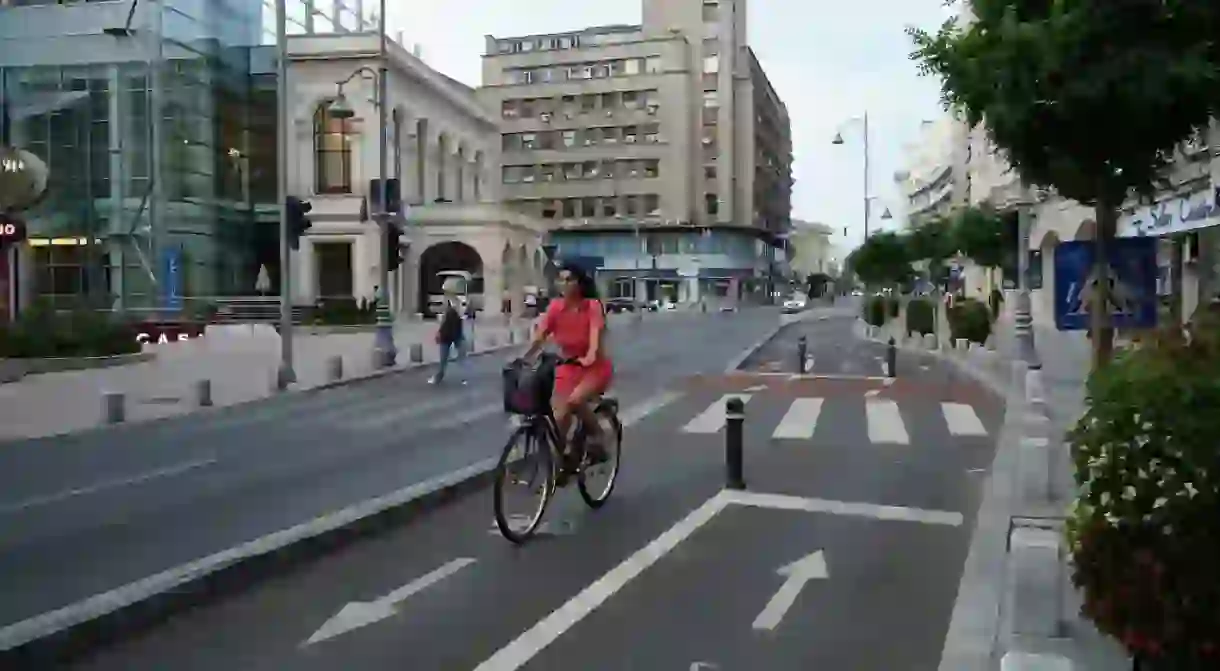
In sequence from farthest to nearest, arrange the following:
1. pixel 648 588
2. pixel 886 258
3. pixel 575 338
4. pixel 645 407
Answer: pixel 886 258
pixel 645 407
pixel 575 338
pixel 648 588

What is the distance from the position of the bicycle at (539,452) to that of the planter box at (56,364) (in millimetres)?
18771

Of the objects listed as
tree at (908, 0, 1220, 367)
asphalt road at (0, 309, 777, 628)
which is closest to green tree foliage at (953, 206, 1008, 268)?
asphalt road at (0, 309, 777, 628)

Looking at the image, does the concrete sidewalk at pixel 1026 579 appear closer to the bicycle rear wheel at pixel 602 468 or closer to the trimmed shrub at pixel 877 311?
the bicycle rear wheel at pixel 602 468

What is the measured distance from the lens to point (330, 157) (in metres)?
64.2

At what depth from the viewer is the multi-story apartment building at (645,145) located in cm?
9656

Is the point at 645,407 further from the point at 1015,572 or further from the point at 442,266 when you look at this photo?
the point at 442,266

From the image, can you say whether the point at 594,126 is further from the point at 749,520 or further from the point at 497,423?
the point at 749,520

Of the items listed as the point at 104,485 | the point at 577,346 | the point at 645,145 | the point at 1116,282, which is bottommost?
the point at 104,485

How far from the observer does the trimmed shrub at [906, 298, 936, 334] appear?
37625 mm

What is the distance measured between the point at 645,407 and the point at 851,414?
3.01m

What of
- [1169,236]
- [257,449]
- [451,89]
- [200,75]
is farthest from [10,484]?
[451,89]

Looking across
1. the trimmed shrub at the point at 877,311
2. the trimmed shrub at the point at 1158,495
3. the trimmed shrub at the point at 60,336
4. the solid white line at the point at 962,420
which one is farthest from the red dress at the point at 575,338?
the trimmed shrub at the point at 877,311

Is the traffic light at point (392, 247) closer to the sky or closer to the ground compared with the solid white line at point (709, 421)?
closer to the sky

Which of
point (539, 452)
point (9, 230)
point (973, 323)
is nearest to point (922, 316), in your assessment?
point (973, 323)
